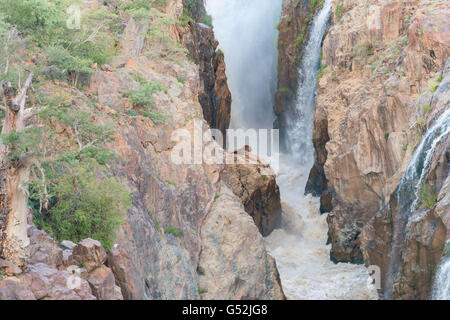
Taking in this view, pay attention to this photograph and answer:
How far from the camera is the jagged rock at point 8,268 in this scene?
12.5 meters

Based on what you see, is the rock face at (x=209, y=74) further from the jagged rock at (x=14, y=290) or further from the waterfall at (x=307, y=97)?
the jagged rock at (x=14, y=290)

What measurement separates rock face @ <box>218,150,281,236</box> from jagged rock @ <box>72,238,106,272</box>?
631 inches

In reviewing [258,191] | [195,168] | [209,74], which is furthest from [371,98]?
[209,74]

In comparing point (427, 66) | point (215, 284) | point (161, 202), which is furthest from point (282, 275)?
point (427, 66)

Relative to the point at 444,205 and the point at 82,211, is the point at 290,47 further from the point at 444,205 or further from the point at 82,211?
the point at 82,211

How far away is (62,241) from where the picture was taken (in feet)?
49.6

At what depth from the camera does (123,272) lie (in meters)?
15.0

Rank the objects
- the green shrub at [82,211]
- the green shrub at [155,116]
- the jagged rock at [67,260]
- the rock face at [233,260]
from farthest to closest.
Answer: the green shrub at [155,116] → the rock face at [233,260] → the green shrub at [82,211] → the jagged rock at [67,260]

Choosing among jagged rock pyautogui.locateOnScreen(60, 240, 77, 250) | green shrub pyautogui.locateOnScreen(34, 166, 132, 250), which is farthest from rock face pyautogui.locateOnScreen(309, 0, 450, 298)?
jagged rock pyautogui.locateOnScreen(60, 240, 77, 250)

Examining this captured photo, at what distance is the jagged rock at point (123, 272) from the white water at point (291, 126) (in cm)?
1130

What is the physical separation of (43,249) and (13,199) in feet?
4.96

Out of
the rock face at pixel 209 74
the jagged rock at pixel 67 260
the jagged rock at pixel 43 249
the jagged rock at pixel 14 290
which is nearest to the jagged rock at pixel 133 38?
the rock face at pixel 209 74

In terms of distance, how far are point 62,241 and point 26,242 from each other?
1.96 meters

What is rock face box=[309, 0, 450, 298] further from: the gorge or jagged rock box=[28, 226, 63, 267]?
jagged rock box=[28, 226, 63, 267]
